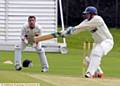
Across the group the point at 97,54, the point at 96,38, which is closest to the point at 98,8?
the point at 96,38

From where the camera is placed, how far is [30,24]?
18.4 m

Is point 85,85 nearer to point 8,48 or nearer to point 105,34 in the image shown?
point 105,34

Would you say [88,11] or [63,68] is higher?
[88,11]

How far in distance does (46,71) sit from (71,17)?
34125 mm

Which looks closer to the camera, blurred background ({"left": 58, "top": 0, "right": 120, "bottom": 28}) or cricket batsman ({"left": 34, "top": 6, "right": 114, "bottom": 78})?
cricket batsman ({"left": 34, "top": 6, "right": 114, "bottom": 78})

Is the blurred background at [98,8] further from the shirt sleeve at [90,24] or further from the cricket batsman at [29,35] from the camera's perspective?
the shirt sleeve at [90,24]

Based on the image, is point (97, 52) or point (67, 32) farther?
point (97, 52)

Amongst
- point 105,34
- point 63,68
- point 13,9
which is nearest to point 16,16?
point 13,9

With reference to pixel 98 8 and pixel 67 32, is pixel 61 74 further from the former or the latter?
pixel 98 8

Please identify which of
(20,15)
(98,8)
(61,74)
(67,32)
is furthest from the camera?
(98,8)

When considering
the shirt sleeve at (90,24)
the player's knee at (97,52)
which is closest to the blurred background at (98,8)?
the player's knee at (97,52)

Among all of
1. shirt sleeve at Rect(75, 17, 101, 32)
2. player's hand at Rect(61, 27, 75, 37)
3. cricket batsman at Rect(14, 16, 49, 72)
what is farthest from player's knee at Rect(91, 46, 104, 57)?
cricket batsman at Rect(14, 16, 49, 72)

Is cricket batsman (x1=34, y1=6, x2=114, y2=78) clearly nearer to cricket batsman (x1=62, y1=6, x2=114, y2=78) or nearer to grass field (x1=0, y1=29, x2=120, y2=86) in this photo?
cricket batsman (x1=62, y1=6, x2=114, y2=78)

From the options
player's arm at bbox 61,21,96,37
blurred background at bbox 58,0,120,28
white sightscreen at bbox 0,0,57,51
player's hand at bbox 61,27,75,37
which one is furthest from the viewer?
blurred background at bbox 58,0,120,28
